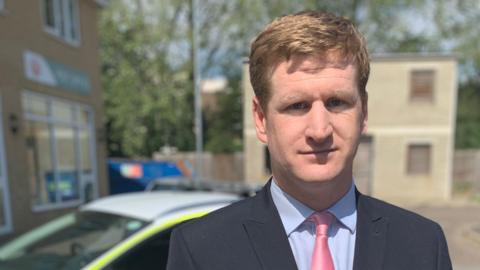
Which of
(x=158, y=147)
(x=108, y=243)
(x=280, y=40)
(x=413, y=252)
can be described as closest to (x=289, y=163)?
(x=280, y=40)

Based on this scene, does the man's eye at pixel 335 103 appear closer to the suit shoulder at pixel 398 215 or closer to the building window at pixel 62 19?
the suit shoulder at pixel 398 215

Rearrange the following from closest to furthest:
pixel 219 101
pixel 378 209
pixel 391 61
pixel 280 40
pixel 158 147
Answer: pixel 280 40 < pixel 378 209 < pixel 391 61 < pixel 158 147 < pixel 219 101

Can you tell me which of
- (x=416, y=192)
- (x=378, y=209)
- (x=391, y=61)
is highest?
(x=391, y=61)

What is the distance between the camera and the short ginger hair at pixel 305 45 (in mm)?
1031

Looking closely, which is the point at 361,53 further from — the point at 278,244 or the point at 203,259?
the point at 203,259

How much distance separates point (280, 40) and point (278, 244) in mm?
597

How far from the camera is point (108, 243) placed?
2.50 meters

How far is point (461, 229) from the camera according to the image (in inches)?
358

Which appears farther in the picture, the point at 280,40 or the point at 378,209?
the point at 378,209

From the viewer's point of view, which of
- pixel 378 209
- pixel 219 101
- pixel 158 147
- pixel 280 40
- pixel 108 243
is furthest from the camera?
pixel 219 101

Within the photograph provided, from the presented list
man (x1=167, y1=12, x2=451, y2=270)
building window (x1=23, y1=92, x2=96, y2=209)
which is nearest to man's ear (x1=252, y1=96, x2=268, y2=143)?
man (x1=167, y1=12, x2=451, y2=270)

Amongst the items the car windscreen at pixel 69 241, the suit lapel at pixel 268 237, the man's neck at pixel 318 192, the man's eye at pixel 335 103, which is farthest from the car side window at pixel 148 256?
the man's eye at pixel 335 103

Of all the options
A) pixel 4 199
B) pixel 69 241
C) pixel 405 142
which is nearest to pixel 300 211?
pixel 69 241

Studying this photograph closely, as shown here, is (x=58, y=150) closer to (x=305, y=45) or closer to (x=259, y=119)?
(x=259, y=119)
